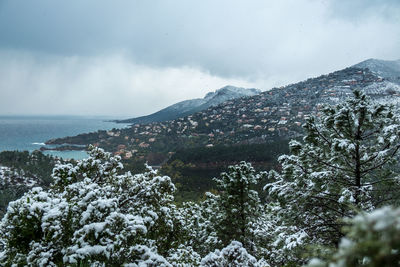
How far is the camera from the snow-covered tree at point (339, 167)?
4664 mm

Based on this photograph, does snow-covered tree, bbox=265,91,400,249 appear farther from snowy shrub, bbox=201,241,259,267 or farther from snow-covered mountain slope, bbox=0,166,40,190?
snow-covered mountain slope, bbox=0,166,40,190

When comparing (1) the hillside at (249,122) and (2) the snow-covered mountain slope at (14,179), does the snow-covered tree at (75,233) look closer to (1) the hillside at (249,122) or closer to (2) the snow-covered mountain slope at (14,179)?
(2) the snow-covered mountain slope at (14,179)

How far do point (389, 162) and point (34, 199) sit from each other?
289 inches

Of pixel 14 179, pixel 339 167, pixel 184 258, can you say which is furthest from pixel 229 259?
pixel 14 179

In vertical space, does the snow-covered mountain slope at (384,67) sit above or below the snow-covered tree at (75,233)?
above

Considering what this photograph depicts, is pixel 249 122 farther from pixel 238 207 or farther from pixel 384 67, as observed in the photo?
pixel 384 67

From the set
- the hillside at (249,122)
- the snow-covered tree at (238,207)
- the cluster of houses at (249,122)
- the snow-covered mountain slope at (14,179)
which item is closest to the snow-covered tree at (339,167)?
the snow-covered tree at (238,207)

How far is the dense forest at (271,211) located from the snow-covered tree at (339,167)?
2 centimetres

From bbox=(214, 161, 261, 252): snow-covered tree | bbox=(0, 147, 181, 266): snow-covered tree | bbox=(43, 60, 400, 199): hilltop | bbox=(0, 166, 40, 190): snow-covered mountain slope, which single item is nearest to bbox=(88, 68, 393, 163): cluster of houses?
bbox=(43, 60, 400, 199): hilltop

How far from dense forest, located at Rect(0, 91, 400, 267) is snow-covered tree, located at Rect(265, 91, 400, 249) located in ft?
0.08

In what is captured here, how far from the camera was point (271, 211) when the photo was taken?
19.0ft

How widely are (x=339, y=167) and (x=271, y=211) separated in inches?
78.9

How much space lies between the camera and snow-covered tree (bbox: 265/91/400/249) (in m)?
4.66

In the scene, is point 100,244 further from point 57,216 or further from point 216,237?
point 216,237
